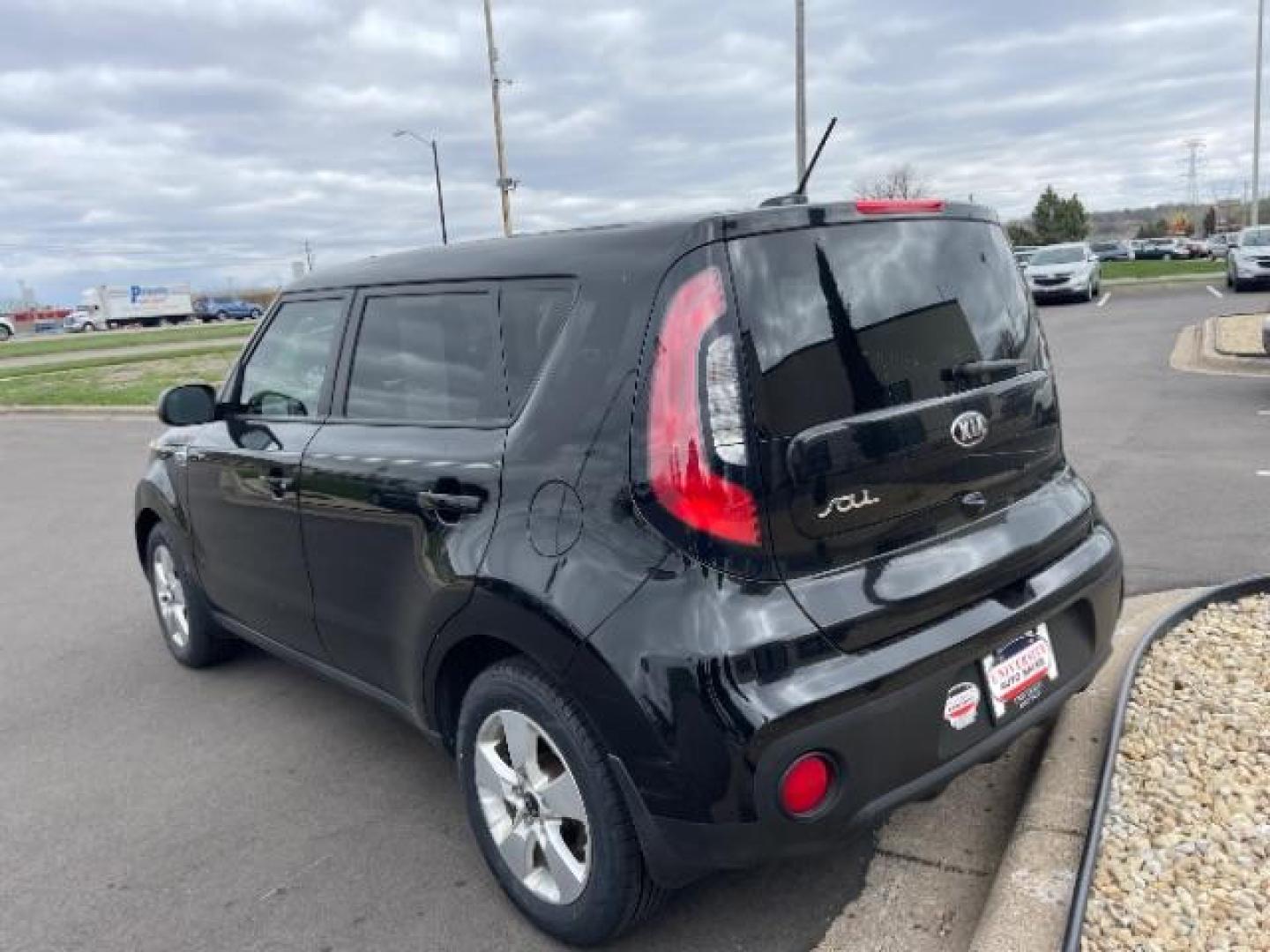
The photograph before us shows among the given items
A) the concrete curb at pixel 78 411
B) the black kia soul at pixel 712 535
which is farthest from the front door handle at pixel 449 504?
the concrete curb at pixel 78 411

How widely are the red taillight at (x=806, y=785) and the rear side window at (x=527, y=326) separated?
1.13 m

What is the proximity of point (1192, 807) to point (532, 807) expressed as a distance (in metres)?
1.78

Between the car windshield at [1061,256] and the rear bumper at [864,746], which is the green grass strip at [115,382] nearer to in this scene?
the rear bumper at [864,746]

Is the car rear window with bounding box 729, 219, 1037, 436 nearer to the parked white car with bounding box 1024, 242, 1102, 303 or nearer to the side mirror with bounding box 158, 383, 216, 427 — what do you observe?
the side mirror with bounding box 158, 383, 216, 427

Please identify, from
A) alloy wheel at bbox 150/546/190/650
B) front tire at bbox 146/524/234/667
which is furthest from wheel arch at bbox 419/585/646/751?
alloy wheel at bbox 150/546/190/650

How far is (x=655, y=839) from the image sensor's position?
7.79 ft

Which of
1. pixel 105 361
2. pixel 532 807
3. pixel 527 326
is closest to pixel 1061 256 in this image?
pixel 105 361

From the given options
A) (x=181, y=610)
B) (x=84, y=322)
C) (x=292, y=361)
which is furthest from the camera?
(x=84, y=322)

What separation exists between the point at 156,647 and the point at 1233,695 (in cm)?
467

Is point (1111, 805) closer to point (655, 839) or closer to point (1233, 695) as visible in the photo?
point (1233, 695)

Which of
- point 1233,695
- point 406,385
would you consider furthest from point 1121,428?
point 406,385

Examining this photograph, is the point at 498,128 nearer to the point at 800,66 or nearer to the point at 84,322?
the point at 800,66

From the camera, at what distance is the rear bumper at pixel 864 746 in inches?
88.9

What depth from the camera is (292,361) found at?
3846mm
